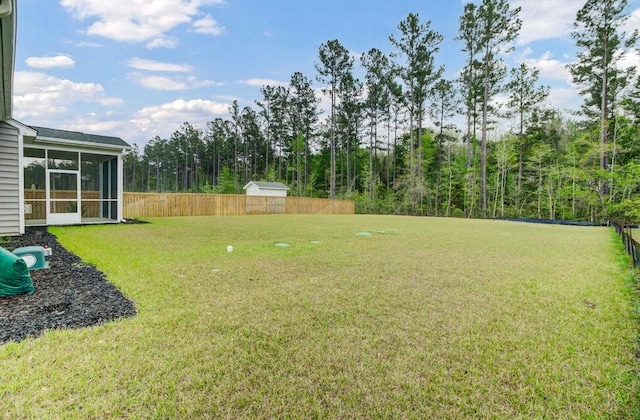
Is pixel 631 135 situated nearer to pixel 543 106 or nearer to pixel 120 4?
pixel 543 106

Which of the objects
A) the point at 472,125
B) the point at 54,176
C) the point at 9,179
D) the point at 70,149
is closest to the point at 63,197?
the point at 54,176

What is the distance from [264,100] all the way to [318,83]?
9.57m

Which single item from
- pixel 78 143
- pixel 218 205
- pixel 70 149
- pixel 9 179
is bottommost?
pixel 218 205

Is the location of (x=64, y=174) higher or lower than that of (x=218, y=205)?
higher

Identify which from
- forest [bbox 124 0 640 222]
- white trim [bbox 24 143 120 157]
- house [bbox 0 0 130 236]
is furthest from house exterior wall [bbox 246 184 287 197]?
white trim [bbox 24 143 120 157]

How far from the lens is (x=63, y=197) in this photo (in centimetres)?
1013

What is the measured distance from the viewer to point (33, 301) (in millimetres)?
2973

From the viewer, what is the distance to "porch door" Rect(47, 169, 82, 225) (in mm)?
9742

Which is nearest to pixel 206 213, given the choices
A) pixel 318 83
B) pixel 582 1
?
pixel 318 83

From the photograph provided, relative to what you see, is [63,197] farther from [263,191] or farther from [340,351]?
[263,191]

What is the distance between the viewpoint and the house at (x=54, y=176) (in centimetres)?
714

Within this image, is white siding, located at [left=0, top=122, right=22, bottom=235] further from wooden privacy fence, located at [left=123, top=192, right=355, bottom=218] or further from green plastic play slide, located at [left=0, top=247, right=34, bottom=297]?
wooden privacy fence, located at [left=123, top=192, right=355, bottom=218]

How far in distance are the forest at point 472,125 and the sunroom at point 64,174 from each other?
15.8 m

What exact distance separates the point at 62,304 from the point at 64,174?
9.53 m
